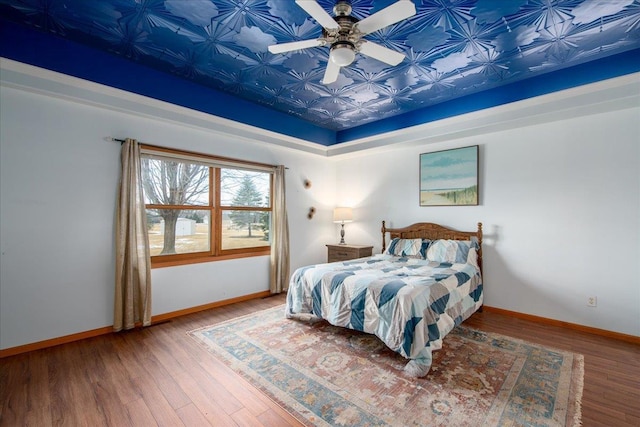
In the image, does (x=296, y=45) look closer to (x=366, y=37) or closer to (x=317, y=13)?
(x=317, y=13)

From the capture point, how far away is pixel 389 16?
192 centimetres

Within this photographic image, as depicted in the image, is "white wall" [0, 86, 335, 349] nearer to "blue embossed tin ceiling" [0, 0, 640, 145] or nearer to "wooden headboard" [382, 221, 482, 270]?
"blue embossed tin ceiling" [0, 0, 640, 145]

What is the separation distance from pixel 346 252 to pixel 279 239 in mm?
1188

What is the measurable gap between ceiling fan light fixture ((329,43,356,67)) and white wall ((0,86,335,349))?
2359mm

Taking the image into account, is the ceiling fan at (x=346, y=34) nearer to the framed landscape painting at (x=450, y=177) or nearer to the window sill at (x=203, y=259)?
the framed landscape painting at (x=450, y=177)

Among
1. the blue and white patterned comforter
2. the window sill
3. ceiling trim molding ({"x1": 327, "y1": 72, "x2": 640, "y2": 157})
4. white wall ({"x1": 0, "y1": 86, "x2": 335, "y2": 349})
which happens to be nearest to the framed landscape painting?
ceiling trim molding ({"x1": 327, "y1": 72, "x2": 640, "y2": 157})

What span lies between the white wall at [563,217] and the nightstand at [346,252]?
1289 millimetres

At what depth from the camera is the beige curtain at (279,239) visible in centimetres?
462

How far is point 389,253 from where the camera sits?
438 cm

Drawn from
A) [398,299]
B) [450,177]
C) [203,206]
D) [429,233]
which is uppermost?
[450,177]

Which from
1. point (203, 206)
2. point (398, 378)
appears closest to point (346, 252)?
point (203, 206)

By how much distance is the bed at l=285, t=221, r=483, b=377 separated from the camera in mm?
2359

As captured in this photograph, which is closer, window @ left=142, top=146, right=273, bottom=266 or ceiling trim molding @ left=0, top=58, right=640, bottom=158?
ceiling trim molding @ left=0, top=58, right=640, bottom=158

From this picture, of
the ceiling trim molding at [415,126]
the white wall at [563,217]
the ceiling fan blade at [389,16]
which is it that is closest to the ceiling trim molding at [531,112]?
the ceiling trim molding at [415,126]
